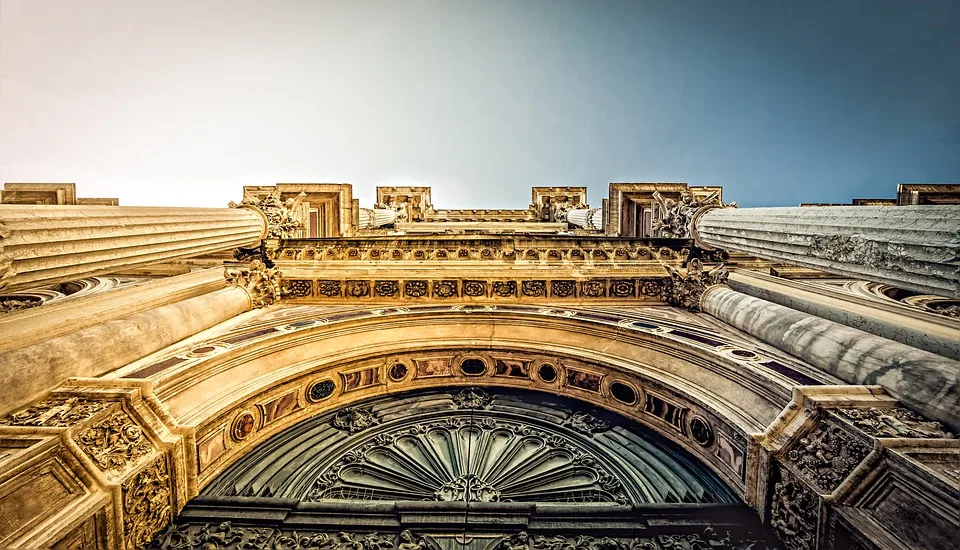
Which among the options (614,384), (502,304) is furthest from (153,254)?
(614,384)

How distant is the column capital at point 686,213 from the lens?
10734mm

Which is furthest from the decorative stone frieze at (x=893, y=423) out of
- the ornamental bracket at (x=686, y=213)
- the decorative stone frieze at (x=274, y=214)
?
the decorative stone frieze at (x=274, y=214)

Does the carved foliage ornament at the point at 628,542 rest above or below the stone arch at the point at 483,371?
below

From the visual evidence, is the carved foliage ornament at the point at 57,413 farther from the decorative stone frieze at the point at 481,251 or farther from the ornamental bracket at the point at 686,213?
the ornamental bracket at the point at 686,213

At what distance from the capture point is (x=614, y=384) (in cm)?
743

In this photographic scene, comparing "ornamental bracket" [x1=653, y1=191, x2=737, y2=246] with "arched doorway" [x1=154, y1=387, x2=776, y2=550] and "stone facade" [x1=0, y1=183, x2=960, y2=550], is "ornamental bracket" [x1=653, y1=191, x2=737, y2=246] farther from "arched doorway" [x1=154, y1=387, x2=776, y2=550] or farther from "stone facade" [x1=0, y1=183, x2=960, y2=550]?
"arched doorway" [x1=154, y1=387, x2=776, y2=550]

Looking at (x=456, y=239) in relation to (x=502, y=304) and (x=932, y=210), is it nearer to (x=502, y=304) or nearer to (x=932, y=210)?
(x=502, y=304)

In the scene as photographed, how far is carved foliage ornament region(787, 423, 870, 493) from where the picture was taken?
405 cm

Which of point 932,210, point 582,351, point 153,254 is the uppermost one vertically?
point 932,210

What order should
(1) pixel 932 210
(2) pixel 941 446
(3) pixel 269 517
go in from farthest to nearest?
(3) pixel 269 517
(1) pixel 932 210
(2) pixel 941 446

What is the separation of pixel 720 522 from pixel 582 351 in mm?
3303

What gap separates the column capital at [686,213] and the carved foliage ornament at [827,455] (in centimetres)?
659

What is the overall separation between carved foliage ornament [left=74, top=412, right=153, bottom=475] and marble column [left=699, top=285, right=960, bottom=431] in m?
8.59

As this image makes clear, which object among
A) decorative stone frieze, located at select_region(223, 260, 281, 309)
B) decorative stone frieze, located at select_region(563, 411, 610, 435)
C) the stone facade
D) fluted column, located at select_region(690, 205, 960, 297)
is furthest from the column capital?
Answer: decorative stone frieze, located at select_region(223, 260, 281, 309)
